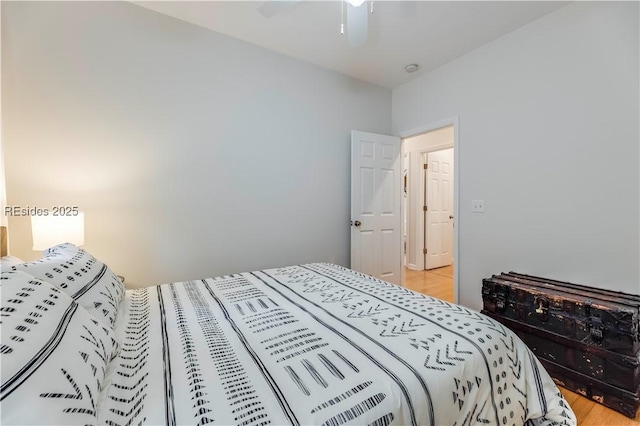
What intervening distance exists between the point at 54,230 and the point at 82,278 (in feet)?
2.46

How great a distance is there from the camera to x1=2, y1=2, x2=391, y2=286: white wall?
1.90 m

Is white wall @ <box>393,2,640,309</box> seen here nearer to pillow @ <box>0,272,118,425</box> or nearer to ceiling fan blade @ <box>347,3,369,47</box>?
ceiling fan blade @ <box>347,3,369,47</box>

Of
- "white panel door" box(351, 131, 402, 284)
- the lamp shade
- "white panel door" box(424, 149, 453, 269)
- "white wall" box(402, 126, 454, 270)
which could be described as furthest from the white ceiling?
"white panel door" box(424, 149, 453, 269)

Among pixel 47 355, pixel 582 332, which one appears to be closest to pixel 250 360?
pixel 47 355

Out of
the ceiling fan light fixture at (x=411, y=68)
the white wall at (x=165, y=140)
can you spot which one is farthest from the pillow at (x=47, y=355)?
the ceiling fan light fixture at (x=411, y=68)

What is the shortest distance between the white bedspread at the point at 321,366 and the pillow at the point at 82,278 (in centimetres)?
11

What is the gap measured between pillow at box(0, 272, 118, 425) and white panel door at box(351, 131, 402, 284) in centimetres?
266

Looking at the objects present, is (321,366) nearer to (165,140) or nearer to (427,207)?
(165,140)

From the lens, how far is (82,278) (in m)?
1.22

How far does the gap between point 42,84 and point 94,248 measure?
1199mm

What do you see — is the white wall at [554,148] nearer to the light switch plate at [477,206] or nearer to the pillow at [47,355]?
the light switch plate at [477,206]

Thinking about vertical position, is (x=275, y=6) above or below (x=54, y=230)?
above

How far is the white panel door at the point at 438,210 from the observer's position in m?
4.96

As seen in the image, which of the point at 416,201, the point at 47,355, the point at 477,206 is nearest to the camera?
the point at 47,355
